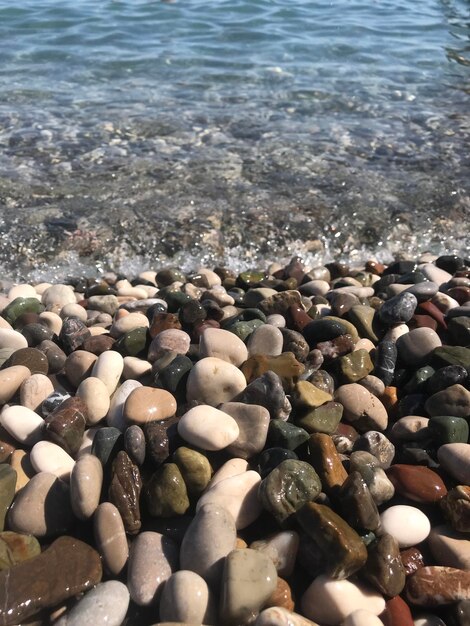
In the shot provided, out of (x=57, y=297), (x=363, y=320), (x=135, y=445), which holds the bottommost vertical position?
(x=57, y=297)

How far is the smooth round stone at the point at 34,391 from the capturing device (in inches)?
99.2

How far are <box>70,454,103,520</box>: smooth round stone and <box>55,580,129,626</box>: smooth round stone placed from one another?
263mm

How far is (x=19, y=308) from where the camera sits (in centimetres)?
332

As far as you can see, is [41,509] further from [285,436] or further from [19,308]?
Result: [19,308]

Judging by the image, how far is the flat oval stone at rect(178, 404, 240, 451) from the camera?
87.4 inches

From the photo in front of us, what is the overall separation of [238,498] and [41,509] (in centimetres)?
67

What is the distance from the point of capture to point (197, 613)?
177 cm

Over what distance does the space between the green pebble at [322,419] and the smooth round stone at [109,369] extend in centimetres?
81

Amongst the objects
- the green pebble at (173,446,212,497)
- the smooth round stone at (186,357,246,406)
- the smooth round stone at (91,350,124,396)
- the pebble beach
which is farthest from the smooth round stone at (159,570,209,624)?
the smooth round stone at (91,350,124,396)

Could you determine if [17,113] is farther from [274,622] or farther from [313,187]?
[274,622]

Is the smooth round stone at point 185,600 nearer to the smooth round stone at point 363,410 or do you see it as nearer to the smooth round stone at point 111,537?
the smooth round stone at point 111,537

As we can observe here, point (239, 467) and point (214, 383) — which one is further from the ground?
point (214, 383)

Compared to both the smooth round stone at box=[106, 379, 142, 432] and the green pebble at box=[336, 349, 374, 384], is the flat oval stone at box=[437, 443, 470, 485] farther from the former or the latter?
the smooth round stone at box=[106, 379, 142, 432]

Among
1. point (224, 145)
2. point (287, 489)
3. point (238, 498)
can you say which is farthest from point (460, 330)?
point (224, 145)
